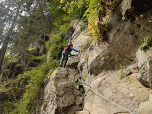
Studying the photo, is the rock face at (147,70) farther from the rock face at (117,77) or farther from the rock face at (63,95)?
the rock face at (63,95)

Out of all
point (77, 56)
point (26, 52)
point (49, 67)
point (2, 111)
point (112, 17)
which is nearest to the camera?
point (112, 17)

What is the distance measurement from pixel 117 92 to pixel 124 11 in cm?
292

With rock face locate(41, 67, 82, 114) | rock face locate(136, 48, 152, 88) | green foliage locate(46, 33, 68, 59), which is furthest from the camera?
green foliage locate(46, 33, 68, 59)

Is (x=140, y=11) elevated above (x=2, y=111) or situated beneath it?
elevated above

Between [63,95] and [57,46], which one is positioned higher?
[57,46]

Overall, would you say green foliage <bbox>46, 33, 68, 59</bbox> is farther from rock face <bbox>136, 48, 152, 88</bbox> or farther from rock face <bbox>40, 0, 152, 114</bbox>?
rock face <bbox>136, 48, 152, 88</bbox>

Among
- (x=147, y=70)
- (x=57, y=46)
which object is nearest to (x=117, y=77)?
(x=147, y=70)

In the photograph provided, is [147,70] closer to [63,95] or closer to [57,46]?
[63,95]

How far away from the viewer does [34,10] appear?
14516 millimetres

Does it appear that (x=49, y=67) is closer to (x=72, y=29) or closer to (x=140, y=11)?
(x=72, y=29)

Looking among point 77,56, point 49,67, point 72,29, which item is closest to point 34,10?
point 72,29

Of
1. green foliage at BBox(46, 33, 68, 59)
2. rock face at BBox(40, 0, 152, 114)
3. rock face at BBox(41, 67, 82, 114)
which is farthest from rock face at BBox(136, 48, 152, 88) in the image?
green foliage at BBox(46, 33, 68, 59)

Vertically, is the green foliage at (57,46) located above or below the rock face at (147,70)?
above

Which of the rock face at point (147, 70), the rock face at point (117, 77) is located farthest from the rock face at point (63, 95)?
the rock face at point (147, 70)
